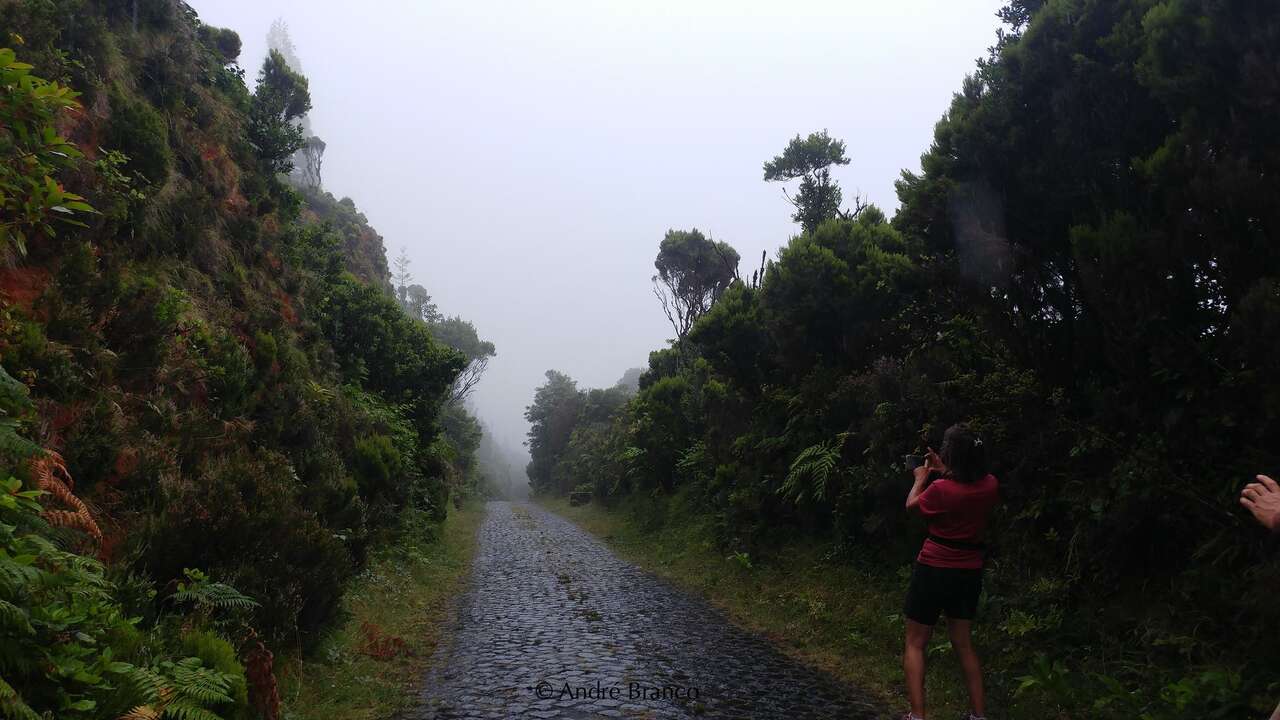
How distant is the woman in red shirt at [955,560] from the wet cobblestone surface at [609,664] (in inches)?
39.2

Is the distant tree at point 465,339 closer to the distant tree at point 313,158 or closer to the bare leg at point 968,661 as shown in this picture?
the distant tree at point 313,158

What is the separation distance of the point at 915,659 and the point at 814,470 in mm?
5229

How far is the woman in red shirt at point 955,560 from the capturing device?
14.0 ft

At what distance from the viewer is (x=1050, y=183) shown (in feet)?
20.5

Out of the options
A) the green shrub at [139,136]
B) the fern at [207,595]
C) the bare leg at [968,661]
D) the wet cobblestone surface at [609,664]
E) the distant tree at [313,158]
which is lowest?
the wet cobblestone surface at [609,664]

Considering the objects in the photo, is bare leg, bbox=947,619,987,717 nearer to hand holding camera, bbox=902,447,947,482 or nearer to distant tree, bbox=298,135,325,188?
hand holding camera, bbox=902,447,947,482

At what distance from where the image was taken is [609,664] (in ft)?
20.9

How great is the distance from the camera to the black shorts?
4.25m

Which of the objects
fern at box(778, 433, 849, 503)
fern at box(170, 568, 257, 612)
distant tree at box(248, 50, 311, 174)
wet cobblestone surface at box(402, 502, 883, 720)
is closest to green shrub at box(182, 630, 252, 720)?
fern at box(170, 568, 257, 612)

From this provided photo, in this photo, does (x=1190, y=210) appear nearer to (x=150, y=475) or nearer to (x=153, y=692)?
(x=153, y=692)

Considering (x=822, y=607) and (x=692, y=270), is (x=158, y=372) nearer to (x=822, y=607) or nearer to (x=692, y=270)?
(x=822, y=607)

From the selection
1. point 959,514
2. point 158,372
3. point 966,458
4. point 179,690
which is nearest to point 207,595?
point 179,690

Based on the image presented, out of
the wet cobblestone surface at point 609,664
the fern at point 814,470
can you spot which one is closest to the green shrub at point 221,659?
the wet cobblestone surface at point 609,664

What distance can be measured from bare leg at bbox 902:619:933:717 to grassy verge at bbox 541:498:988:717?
0.99 m
